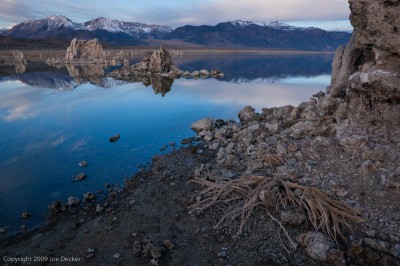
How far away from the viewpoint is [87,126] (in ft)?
47.3

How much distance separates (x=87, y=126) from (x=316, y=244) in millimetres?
11450

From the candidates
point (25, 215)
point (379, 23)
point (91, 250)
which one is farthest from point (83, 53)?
point (91, 250)

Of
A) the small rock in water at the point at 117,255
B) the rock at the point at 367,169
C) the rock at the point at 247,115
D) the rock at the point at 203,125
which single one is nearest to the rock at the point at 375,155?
the rock at the point at 367,169

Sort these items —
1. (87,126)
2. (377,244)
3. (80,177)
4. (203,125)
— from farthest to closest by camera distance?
(87,126) < (203,125) < (80,177) < (377,244)

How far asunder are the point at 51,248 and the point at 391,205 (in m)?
5.76

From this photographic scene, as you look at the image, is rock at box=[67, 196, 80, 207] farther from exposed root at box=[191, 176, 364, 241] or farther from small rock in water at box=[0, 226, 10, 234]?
exposed root at box=[191, 176, 364, 241]

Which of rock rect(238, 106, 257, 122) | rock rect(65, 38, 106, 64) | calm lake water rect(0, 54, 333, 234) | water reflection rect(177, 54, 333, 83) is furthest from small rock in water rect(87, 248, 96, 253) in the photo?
rock rect(65, 38, 106, 64)

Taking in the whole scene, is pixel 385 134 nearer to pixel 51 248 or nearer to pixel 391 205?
pixel 391 205

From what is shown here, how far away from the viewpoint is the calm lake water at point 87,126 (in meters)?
8.28

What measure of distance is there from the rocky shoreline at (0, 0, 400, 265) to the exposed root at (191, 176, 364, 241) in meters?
0.02

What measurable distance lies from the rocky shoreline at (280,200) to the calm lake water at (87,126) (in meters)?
1.15

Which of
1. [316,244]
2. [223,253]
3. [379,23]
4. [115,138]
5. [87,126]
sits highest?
[379,23]

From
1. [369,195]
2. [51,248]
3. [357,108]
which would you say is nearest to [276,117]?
[357,108]

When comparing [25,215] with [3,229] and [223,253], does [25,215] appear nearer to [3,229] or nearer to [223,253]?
[3,229]
